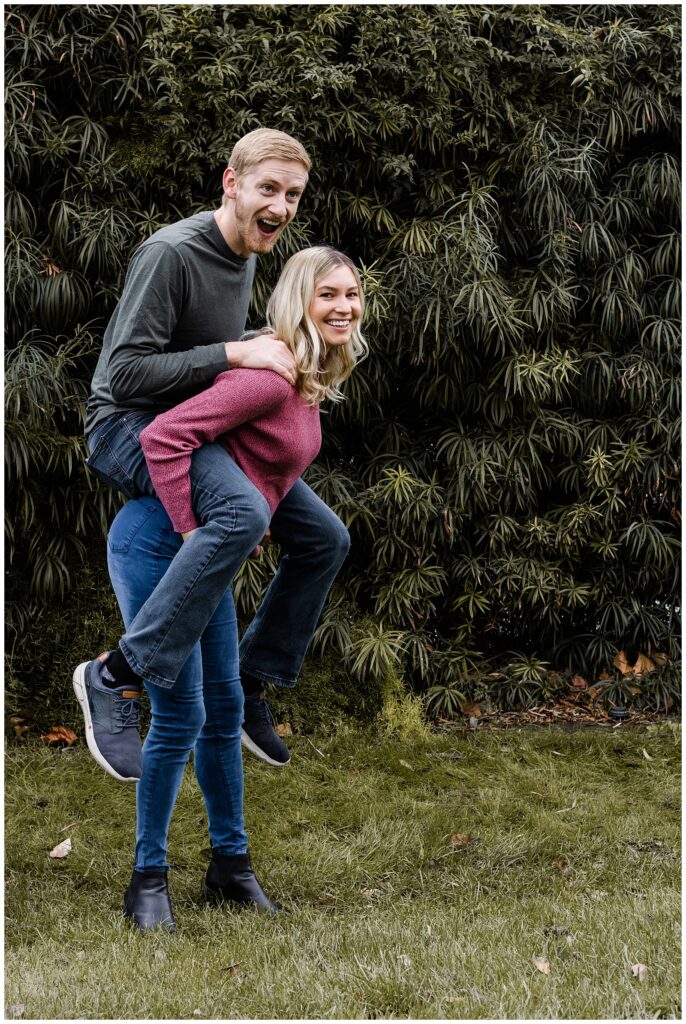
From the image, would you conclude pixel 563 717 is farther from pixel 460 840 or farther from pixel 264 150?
pixel 264 150

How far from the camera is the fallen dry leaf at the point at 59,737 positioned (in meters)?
4.46

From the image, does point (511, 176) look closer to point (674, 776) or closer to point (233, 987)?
point (674, 776)

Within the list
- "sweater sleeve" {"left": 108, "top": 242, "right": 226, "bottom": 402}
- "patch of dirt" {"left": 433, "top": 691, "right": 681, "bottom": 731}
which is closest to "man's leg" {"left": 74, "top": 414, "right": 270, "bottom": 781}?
"sweater sleeve" {"left": 108, "top": 242, "right": 226, "bottom": 402}

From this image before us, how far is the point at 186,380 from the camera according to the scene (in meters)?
2.29

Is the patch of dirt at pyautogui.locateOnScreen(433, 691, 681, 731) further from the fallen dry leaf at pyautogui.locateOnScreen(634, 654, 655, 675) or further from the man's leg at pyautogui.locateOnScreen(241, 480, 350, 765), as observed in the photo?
the man's leg at pyautogui.locateOnScreen(241, 480, 350, 765)

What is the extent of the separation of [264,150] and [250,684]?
1379 millimetres

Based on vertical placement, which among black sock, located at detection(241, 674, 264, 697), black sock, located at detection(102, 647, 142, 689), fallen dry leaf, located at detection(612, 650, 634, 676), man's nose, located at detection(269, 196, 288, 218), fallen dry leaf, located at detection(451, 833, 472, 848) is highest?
man's nose, located at detection(269, 196, 288, 218)

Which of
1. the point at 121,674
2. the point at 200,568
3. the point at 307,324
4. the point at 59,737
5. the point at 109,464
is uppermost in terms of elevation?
the point at 307,324

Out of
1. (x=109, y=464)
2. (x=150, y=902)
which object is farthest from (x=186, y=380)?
(x=150, y=902)

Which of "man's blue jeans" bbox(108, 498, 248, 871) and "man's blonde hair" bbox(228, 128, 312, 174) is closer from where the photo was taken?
"man's blonde hair" bbox(228, 128, 312, 174)

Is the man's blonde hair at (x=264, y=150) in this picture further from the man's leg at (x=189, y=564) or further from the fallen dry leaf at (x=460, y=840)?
the fallen dry leaf at (x=460, y=840)

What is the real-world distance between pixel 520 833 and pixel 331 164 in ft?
9.74

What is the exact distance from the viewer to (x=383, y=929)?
260 centimetres

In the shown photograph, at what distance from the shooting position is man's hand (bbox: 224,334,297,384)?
7.61ft
